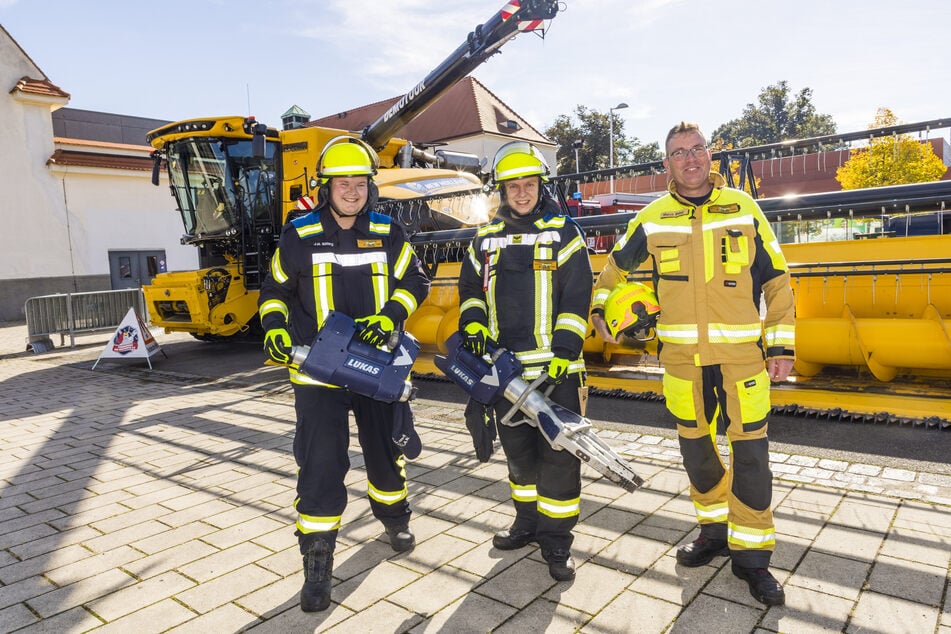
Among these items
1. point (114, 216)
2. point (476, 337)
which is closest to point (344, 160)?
point (476, 337)

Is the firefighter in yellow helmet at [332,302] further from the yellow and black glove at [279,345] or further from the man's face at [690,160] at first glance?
the man's face at [690,160]

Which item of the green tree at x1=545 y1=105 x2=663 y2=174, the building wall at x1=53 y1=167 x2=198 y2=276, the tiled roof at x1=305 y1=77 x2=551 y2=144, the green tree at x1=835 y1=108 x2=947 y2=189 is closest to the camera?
the green tree at x1=835 y1=108 x2=947 y2=189

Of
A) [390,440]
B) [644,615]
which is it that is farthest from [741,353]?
[390,440]

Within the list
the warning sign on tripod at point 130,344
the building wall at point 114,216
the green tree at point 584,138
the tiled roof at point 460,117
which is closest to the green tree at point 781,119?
the green tree at point 584,138

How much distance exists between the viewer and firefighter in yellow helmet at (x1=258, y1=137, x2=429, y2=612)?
3.09 metres

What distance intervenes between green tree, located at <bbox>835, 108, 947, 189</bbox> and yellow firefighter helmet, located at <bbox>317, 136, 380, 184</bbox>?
561 centimetres

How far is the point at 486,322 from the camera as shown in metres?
3.39

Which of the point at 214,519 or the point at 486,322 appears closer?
the point at 486,322

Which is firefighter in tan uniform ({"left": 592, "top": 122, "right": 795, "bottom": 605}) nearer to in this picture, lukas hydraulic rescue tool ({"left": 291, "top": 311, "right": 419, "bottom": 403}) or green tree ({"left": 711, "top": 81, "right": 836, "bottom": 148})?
lukas hydraulic rescue tool ({"left": 291, "top": 311, "right": 419, "bottom": 403})

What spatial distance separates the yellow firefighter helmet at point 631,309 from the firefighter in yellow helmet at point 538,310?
0.14 meters

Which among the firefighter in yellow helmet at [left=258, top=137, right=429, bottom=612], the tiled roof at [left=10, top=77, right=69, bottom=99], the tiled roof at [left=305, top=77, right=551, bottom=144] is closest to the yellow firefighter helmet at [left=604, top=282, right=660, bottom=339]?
the firefighter in yellow helmet at [left=258, top=137, right=429, bottom=612]

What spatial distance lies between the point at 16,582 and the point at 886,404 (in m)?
5.56

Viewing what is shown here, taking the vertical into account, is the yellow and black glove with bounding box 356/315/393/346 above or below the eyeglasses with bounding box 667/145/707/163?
below

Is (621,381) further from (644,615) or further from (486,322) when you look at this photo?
(644,615)
